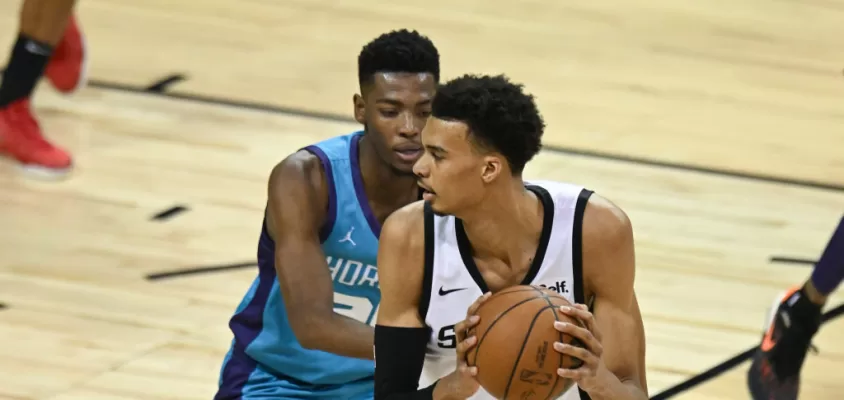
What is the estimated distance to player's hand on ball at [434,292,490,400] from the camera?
300 centimetres

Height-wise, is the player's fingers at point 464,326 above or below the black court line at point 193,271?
above

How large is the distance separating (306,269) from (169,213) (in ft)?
9.36

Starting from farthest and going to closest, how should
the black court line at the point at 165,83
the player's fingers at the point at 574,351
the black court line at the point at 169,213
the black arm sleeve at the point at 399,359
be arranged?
1. the black court line at the point at 165,83
2. the black court line at the point at 169,213
3. the black arm sleeve at the point at 399,359
4. the player's fingers at the point at 574,351

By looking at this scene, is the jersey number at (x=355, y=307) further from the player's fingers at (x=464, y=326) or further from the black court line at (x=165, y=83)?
the black court line at (x=165, y=83)

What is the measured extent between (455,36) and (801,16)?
8.72 feet

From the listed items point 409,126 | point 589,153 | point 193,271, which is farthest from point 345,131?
point 409,126

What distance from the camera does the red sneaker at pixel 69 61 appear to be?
6695 millimetres

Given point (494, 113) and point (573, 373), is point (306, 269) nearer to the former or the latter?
point (494, 113)

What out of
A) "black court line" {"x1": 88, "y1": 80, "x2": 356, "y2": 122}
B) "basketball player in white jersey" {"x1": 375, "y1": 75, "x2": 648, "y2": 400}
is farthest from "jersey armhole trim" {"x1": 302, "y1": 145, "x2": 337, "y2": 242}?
"black court line" {"x1": 88, "y1": 80, "x2": 356, "y2": 122}

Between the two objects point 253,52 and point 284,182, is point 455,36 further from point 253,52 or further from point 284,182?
point 284,182

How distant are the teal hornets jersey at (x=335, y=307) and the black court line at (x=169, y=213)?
2.40 meters

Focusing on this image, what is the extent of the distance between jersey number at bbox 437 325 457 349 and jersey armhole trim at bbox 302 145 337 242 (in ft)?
2.21

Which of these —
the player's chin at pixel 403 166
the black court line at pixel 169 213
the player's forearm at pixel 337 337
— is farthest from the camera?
the black court line at pixel 169 213

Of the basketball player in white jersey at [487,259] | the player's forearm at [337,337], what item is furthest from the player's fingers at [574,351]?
the player's forearm at [337,337]
